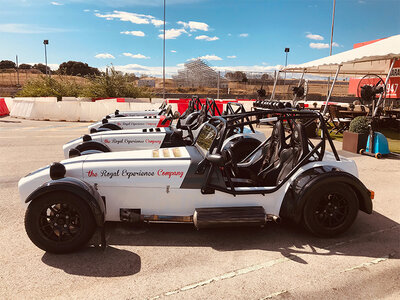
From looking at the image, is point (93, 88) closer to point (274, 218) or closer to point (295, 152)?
point (295, 152)

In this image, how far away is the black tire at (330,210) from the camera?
12.0ft

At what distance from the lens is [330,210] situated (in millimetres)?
3762

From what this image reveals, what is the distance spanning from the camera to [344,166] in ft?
13.2

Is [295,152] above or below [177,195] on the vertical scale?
above

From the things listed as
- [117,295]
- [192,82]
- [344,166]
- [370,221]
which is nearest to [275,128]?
[344,166]

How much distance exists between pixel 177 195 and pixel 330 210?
5.81 feet

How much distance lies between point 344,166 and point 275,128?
1.01 metres

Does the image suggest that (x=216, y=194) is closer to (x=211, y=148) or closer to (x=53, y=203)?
(x=211, y=148)

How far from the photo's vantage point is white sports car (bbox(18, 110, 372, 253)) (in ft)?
10.9

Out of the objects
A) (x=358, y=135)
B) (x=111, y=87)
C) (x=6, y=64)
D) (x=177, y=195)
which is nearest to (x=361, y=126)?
(x=358, y=135)

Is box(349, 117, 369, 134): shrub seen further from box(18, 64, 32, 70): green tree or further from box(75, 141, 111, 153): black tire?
box(18, 64, 32, 70): green tree

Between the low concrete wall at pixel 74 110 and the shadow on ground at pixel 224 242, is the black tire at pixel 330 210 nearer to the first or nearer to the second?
the shadow on ground at pixel 224 242

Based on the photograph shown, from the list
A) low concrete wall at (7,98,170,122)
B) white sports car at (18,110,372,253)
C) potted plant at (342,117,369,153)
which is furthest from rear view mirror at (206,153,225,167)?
low concrete wall at (7,98,170,122)

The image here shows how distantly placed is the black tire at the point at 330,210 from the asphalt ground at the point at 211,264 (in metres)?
0.16
